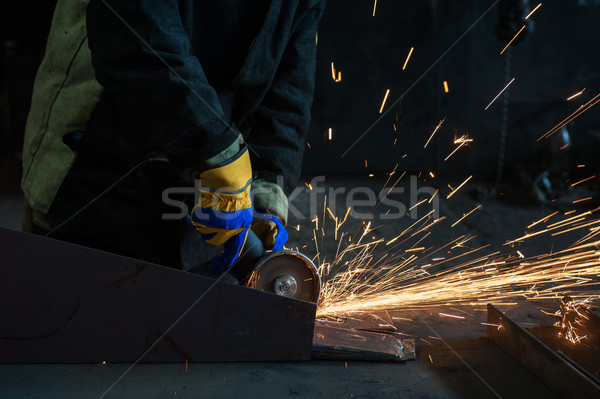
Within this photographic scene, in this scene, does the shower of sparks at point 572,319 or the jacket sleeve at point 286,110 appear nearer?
the shower of sparks at point 572,319

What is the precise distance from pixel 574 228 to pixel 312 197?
2.29 m

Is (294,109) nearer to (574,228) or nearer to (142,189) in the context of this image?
(142,189)

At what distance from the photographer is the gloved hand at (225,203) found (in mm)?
1503

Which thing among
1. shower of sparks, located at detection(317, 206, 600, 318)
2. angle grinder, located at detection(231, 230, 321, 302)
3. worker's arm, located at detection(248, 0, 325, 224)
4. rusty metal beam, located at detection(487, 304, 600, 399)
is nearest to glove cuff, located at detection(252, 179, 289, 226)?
worker's arm, located at detection(248, 0, 325, 224)

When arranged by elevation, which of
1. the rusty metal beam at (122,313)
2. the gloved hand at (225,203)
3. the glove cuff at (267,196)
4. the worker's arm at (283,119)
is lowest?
the rusty metal beam at (122,313)

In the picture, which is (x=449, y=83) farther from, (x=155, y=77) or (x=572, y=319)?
(x=155, y=77)

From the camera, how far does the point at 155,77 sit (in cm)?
132

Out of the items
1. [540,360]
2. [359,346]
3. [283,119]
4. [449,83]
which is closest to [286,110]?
[283,119]

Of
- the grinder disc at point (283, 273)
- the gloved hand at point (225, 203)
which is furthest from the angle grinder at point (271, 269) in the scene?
the gloved hand at point (225, 203)

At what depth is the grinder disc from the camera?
1844 mm

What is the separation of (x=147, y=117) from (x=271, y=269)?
29.9 inches

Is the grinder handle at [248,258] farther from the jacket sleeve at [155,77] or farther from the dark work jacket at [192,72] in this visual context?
the jacket sleeve at [155,77]

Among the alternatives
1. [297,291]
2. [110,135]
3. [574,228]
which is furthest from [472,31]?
[110,135]

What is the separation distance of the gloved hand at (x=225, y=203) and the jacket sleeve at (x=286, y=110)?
349 mm
